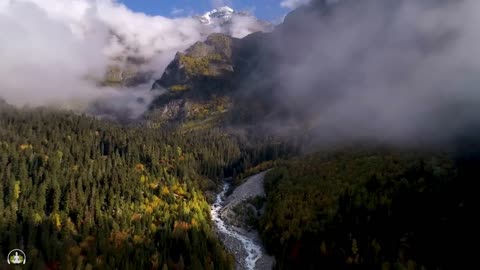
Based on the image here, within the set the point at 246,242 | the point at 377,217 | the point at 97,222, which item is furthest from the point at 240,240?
the point at 377,217

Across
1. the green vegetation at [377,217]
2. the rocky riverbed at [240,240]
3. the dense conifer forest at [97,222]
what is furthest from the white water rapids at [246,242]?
the dense conifer forest at [97,222]

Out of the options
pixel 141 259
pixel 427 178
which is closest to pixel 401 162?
pixel 427 178

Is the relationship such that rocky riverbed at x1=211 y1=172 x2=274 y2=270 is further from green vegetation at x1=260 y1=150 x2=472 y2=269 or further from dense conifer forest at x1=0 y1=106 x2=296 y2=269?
dense conifer forest at x1=0 y1=106 x2=296 y2=269

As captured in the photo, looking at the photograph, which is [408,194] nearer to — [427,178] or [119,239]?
[427,178]

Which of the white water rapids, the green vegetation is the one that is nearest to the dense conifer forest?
the white water rapids

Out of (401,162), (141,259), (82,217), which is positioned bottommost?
(141,259)

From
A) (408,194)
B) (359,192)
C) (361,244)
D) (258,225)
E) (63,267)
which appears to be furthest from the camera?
(258,225)

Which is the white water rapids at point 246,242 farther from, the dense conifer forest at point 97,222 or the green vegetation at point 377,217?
the dense conifer forest at point 97,222

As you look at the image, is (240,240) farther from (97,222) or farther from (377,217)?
(377,217)
